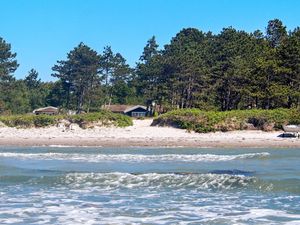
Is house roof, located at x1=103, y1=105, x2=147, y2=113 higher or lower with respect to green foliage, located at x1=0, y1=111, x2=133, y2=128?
higher

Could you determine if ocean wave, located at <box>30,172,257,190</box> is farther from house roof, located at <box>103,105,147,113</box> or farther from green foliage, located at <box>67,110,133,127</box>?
house roof, located at <box>103,105,147,113</box>

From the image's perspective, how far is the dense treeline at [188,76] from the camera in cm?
4688

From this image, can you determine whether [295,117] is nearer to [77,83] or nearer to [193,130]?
[193,130]

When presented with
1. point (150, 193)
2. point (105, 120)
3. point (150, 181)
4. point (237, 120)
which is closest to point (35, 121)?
point (105, 120)

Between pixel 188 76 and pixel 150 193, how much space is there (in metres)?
46.1

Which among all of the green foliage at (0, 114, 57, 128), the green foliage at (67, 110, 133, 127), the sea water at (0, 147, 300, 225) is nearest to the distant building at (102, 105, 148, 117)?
the green foliage at (0, 114, 57, 128)

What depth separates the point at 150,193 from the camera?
14203 mm

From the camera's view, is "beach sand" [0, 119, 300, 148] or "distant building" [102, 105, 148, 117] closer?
"beach sand" [0, 119, 300, 148]

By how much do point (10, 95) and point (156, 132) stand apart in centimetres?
3874

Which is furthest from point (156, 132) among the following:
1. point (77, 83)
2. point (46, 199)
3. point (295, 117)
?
point (77, 83)

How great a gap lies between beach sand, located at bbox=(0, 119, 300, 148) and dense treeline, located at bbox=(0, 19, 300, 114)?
28.4 feet

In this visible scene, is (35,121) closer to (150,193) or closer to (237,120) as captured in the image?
(237,120)

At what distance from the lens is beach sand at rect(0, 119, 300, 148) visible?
34531mm

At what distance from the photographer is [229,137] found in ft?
123
